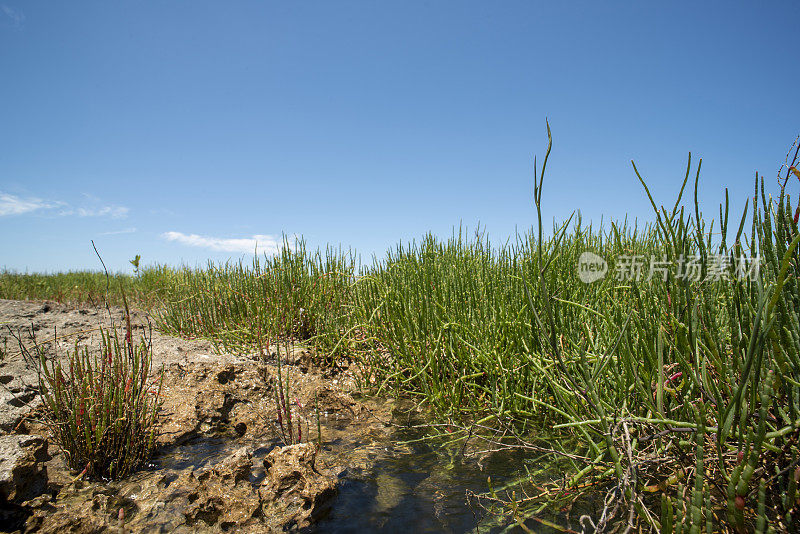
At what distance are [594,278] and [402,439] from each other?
1.74 m

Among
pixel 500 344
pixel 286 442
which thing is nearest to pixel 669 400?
pixel 500 344

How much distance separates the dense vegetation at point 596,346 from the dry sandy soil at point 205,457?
50 centimetres

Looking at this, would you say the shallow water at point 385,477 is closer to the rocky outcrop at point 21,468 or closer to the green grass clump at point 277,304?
the rocky outcrop at point 21,468

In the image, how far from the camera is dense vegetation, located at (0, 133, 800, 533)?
122 centimetres

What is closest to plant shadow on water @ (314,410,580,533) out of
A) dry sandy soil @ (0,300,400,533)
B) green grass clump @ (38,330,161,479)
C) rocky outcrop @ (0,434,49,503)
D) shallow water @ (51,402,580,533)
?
shallow water @ (51,402,580,533)

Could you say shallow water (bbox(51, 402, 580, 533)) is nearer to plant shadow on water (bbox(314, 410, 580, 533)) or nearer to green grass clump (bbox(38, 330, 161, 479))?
plant shadow on water (bbox(314, 410, 580, 533))

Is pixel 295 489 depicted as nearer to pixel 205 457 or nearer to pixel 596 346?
pixel 205 457

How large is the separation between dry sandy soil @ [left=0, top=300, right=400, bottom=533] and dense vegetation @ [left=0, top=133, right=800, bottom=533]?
50cm

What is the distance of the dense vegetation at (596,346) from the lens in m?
1.22

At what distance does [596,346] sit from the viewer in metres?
2.02

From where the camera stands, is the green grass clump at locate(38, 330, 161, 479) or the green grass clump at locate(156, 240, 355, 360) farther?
the green grass clump at locate(156, 240, 355, 360)

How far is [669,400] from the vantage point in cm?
171

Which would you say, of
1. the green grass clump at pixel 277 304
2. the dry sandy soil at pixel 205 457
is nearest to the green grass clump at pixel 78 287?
the green grass clump at pixel 277 304

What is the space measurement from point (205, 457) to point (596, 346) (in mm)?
2426
